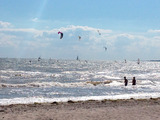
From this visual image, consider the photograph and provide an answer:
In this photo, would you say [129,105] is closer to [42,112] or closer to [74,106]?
[74,106]

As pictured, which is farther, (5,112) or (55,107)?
(55,107)

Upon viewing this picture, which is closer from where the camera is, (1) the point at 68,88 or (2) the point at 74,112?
(2) the point at 74,112

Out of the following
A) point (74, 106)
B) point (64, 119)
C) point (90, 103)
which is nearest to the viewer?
point (64, 119)

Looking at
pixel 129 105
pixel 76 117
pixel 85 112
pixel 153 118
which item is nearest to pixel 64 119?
pixel 76 117

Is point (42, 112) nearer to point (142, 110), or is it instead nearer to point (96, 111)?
point (96, 111)

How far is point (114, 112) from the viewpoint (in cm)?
1249

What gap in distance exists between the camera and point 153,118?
11.2 metres

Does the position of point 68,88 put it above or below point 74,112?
below

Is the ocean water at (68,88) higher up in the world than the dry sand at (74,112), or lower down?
lower down

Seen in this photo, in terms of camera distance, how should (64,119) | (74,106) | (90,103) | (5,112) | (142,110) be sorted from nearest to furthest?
(64,119) → (5,112) → (142,110) → (74,106) → (90,103)

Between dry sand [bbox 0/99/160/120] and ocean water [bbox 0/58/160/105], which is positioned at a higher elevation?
dry sand [bbox 0/99/160/120]

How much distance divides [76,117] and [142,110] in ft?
12.1

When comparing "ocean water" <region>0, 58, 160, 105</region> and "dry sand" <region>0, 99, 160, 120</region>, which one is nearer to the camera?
"dry sand" <region>0, 99, 160, 120</region>

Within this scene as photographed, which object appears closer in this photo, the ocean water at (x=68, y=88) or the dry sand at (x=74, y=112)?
the dry sand at (x=74, y=112)
